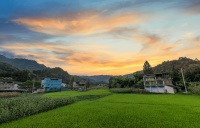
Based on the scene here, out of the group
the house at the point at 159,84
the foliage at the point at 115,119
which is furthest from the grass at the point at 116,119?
the house at the point at 159,84

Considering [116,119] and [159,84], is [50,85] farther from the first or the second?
[116,119]

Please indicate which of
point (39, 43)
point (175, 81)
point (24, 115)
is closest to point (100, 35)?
point (39, 43)

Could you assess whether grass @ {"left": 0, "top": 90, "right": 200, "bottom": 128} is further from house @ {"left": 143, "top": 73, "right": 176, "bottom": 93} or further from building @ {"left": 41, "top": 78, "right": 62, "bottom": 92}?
building @ {"left": 41, "top": 78, "right": 62, "bottom": 92}

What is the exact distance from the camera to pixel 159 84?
124 ft

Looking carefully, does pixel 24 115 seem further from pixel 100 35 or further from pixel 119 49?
pixel 119 49

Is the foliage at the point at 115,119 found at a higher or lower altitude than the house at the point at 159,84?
lower

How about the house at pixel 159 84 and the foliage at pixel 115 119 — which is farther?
the house at pixel 159 84

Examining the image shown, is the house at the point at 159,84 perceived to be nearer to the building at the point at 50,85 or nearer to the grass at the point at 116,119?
the grass at the point at 116,119

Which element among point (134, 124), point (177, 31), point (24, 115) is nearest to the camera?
point (134, 124)

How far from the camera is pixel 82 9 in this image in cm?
1508

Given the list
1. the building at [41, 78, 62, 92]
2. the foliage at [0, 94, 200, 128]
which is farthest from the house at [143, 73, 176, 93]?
the building at [41, 78, 62, 92]

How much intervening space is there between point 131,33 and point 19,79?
212 ft

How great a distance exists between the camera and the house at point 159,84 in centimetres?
3634

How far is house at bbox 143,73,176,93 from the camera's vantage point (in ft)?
119
